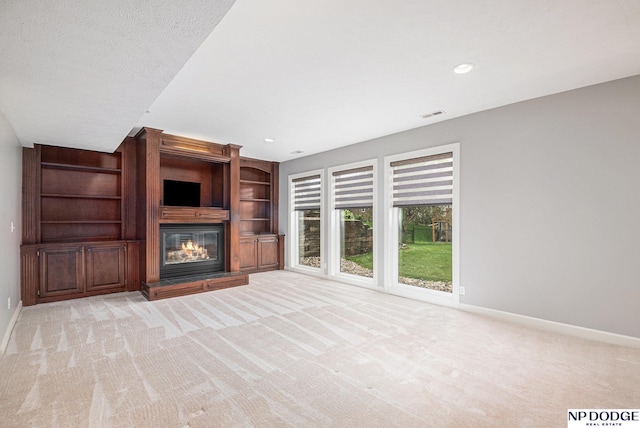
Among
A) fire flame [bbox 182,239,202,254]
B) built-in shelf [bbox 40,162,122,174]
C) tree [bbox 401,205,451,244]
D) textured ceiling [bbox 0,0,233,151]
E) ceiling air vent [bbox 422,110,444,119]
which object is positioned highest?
ceiling air vent [bbox 422,110,444,119]

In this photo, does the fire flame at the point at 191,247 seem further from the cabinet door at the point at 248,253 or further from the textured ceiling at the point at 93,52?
the textured ceiling at the point at 93,52

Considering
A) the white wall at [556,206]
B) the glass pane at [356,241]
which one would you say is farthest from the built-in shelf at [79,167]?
the white wall at [556,206]

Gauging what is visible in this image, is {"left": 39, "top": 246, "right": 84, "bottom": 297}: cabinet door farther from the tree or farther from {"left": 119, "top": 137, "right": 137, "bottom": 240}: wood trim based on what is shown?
the tree

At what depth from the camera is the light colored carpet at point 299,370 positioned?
1.88 metres

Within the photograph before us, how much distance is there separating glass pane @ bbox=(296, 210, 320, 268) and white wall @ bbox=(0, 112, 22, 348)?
472 cm

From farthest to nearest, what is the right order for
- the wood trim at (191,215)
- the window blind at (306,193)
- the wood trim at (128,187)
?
the window blind at (306,193), the wood trim at (128,187), the wood trim at (191,215)

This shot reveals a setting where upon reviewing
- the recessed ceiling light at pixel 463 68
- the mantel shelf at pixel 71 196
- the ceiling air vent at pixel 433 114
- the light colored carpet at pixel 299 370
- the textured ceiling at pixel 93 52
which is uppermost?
the recessed ceiling light at pixel 463 68

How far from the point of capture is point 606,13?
197 cm

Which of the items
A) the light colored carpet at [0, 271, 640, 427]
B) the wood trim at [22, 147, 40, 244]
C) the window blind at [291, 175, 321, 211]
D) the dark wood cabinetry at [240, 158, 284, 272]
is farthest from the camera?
the dark wood cabinetry at [240, 158, 284, 272]

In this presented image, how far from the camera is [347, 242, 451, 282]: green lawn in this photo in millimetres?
4516

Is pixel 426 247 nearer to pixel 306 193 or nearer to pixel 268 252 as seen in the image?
pixel 306 193

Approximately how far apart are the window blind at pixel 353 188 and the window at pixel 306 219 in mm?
491

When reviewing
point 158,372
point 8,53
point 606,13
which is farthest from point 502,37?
point 158,372

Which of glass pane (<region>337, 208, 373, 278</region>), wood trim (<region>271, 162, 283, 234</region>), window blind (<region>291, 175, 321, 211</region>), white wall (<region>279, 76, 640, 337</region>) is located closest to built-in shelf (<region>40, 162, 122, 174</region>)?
wood trim (<region>271, 162, 283, 234</region>)
